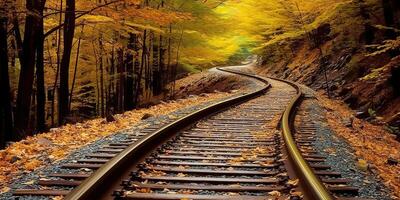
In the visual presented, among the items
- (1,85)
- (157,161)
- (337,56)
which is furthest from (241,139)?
(337,56)

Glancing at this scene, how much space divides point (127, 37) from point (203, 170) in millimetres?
13614

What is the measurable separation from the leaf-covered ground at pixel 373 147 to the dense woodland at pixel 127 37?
230cm

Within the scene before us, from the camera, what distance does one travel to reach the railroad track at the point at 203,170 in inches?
185

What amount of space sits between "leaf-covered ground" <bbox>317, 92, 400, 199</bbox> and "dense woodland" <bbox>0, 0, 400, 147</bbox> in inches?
90.7

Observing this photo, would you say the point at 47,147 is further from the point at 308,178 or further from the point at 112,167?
the point at 308,178

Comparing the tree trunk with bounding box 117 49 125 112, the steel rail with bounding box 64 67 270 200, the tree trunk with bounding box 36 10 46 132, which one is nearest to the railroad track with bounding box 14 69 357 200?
the steel rail with bounding box 64 67 270 200

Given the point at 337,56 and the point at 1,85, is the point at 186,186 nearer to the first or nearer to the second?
the point at 1,85

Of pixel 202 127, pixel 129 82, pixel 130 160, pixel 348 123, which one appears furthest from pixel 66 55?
pixel 130 160

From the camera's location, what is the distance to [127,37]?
18641mm

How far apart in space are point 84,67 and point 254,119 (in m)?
17.3

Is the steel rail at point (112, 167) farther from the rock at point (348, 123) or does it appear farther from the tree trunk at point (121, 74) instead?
the tree trunk at point (121, 74)

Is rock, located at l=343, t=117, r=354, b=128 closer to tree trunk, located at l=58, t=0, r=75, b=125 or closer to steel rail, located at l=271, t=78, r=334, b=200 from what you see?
steel rail, located at l=271, t=78, r=334, b=200

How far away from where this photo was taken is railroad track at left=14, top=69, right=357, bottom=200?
4695 mm

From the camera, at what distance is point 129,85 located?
21422 mm
